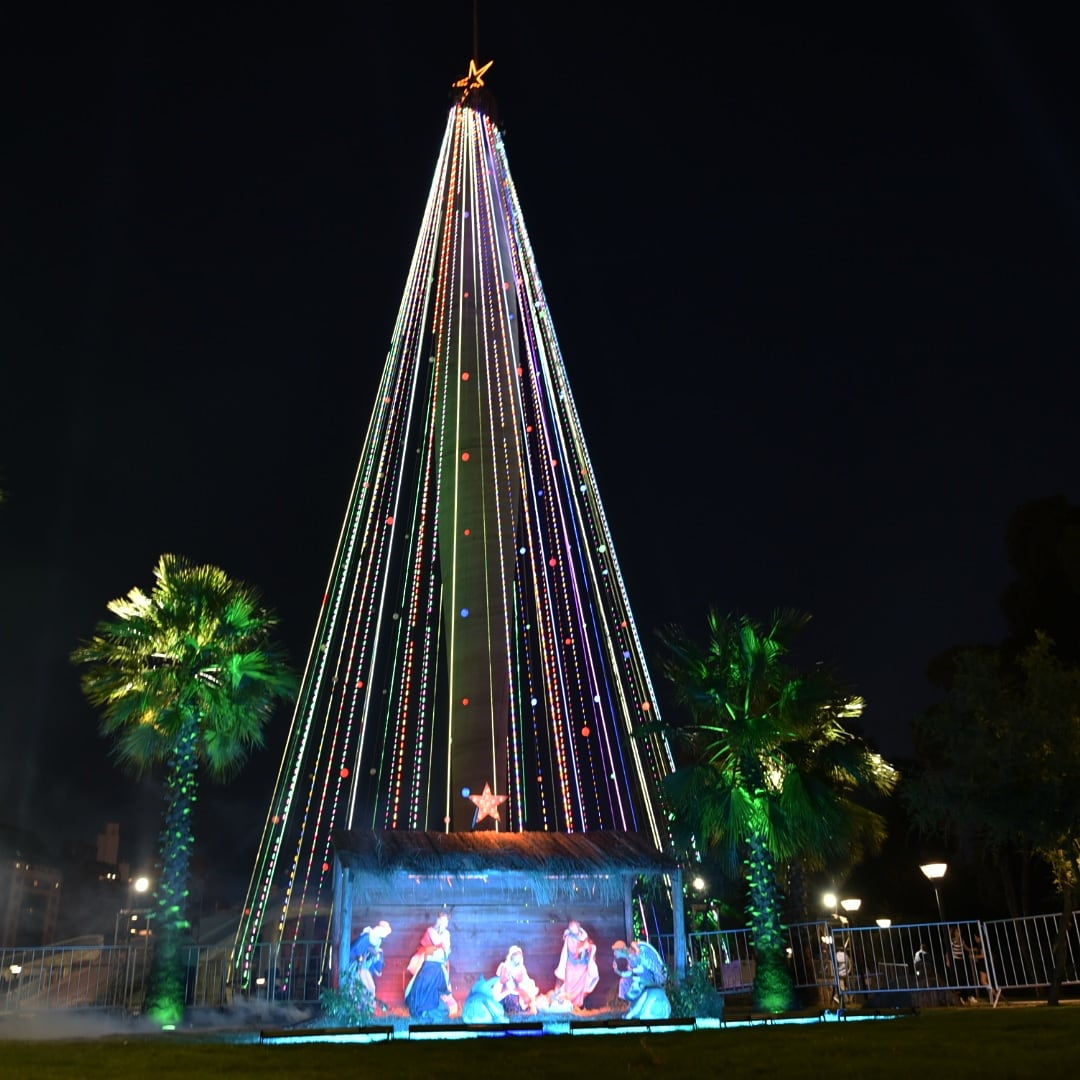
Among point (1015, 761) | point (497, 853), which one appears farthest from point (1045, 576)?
point (497, 853)

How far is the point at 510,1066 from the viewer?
9.26 meters

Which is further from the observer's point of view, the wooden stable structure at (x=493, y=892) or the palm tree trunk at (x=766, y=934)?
the wooden stable structure at (x=493, y=892)

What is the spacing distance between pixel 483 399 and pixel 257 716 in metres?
9.92

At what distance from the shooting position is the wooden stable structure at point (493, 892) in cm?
1698

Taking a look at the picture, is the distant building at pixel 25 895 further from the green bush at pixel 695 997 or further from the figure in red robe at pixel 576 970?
the green bush at pixel 695 997

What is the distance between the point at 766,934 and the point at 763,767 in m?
2.65

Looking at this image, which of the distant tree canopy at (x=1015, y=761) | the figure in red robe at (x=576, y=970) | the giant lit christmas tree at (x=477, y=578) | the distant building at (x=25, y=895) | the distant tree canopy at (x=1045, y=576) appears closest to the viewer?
the figure in red robe at (x=576, y=970)

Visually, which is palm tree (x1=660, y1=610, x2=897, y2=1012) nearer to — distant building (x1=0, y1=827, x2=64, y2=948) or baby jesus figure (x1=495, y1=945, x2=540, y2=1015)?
baby jesus figure (x1=495, y1=945, x2=540, y2=1015)

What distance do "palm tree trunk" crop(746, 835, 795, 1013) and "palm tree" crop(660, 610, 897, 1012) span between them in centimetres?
2

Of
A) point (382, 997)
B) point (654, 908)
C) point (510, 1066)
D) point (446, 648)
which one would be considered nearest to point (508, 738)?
point (446, 648)

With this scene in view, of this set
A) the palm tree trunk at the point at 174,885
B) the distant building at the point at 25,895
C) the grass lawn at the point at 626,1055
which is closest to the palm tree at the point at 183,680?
the palm tree trunk at the point at 174,885

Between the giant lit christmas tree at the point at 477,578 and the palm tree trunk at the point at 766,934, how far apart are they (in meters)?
2.54

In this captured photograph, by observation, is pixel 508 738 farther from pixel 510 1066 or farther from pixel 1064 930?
pixel 510 1066

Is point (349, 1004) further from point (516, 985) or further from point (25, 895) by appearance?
point (25, 895)
